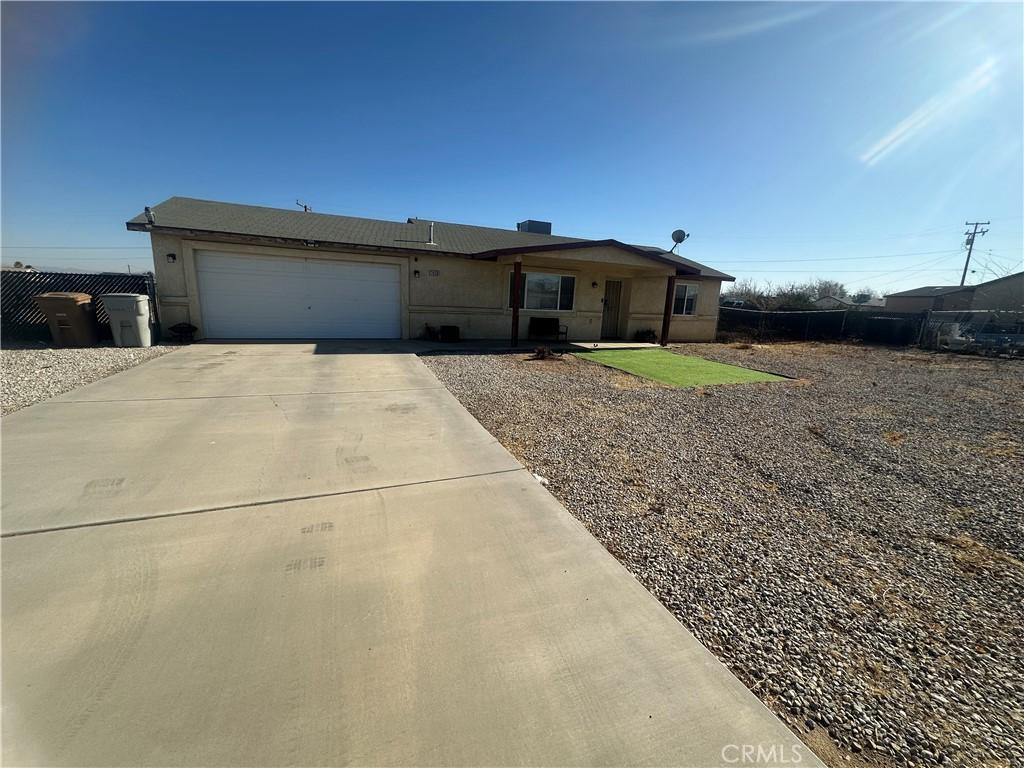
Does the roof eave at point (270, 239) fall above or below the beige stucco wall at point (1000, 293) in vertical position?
below

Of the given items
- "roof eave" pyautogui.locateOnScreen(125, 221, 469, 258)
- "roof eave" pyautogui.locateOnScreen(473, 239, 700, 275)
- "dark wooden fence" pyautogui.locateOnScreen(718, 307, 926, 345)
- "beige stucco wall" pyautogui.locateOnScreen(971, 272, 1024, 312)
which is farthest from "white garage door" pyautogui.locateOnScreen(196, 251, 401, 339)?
"beige stucco wall" pyautogui.locateOnScreen(971, 272, 1024, 312)

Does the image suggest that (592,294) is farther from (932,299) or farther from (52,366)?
A: (932,299)

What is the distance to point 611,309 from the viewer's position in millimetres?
17156

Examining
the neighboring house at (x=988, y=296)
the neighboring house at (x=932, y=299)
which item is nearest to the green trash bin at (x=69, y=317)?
the neighboring house at (x=932, y=299)

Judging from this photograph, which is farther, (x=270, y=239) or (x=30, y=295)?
(x=270, y=239)

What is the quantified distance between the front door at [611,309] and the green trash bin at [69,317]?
15.2 metres

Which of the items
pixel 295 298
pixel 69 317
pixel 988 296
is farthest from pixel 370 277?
pixel 988 296

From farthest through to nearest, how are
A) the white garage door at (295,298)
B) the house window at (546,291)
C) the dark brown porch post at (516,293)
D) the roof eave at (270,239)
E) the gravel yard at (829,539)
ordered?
the house window at (546,291) → the dark brown porch post at (516,293) → the white garage door at (295,298) → the roof eave at (270,239) → the gravel yard at (829,539)

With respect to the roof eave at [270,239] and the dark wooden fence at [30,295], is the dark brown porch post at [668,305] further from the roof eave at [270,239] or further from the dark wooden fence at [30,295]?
the dark wooden fence at [30,295]

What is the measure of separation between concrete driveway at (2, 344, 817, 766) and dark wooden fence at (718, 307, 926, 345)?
20.9m

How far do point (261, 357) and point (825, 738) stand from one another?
33.8 feet

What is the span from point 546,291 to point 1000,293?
3457cm

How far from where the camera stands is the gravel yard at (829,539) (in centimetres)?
183

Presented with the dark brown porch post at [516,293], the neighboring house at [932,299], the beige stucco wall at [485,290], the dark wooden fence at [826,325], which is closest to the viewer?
the beige stucco wall at [485,290]
